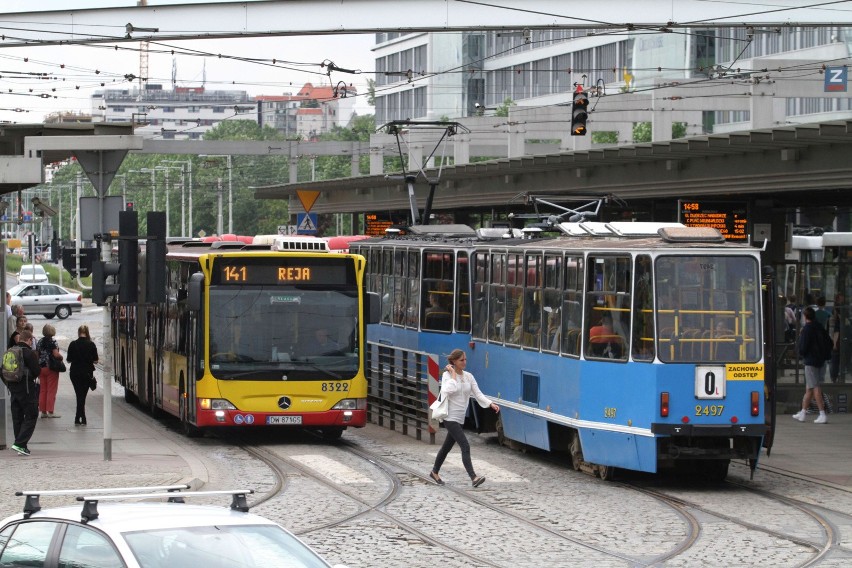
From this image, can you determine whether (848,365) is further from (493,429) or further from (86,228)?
(86,228)

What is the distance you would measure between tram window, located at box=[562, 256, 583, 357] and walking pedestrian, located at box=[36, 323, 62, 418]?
28.4 feet

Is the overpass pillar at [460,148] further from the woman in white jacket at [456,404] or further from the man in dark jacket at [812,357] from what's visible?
the woman in white jacket at [456,404]

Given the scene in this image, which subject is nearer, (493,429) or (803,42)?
(493,429)

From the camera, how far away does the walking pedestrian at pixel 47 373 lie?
24.4 meters

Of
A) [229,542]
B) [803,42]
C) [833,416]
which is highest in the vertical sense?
[803,42]

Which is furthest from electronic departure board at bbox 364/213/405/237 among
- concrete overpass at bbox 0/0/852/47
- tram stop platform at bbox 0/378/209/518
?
concrete overpass at bbox 0/0/852/47

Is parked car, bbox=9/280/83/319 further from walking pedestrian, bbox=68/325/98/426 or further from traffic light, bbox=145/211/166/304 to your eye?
traffic light, bbox=145/211/166/304

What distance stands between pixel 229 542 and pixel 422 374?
17130 mm

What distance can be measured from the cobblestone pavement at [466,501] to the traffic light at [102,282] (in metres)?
1.98

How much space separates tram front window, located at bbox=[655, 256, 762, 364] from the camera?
56.7 ft

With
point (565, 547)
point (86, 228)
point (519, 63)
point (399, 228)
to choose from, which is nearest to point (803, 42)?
point (519, 63)

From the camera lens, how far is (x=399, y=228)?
98.4 feet

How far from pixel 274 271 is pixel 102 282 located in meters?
3.71

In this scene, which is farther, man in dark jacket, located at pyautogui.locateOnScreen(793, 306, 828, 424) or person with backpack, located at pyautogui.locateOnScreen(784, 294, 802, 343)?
person with backpack, located at pyautogui.locateOnScreen(784, 294, 802, 343)
